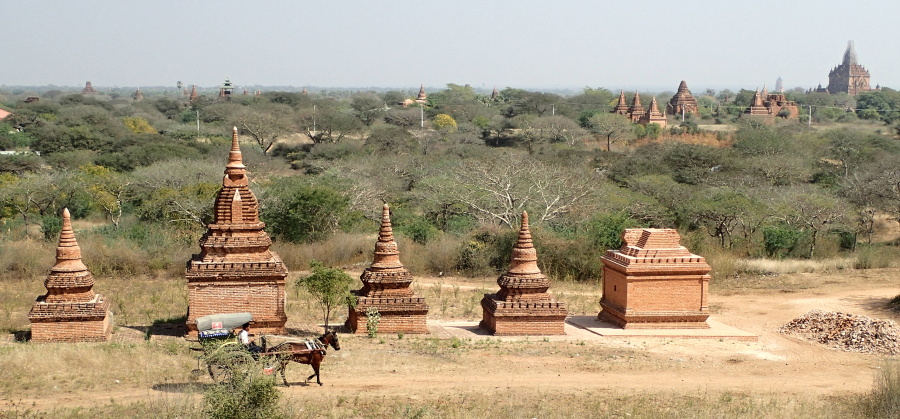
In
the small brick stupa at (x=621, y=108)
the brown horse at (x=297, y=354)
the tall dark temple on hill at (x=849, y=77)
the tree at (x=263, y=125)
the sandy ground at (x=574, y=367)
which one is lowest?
the sandy ground at (x=574, y=367)

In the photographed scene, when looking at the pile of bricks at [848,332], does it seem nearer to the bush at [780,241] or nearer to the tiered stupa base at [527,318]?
the tiered stupa base at [527,318]

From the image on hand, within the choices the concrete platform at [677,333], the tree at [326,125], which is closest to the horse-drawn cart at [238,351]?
the concrete platform at [677,333]

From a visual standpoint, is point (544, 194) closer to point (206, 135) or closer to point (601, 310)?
point (601, 310)

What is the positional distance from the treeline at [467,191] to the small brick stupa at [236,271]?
8.49 meters

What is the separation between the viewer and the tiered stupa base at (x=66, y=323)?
54.4 feet

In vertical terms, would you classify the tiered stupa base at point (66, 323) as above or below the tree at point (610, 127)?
below

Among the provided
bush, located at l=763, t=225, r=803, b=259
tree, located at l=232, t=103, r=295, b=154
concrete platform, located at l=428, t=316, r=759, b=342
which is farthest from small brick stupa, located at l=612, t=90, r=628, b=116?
concrete platform, located at l=428, t=316, r=759, b=342

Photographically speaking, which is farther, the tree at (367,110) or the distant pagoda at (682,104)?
the distant pagoda at (682,104)

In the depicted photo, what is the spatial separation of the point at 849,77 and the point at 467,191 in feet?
492

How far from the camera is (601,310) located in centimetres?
2097

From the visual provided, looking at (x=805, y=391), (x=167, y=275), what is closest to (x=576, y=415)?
(x=805, y=391)

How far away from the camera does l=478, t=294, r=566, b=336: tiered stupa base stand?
60.1 ft

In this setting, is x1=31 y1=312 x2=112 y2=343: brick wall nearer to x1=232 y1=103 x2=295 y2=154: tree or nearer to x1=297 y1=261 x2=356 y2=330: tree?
x1=297 y1=261 x2=356 y2=330: tree

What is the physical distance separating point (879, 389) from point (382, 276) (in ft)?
28.2
